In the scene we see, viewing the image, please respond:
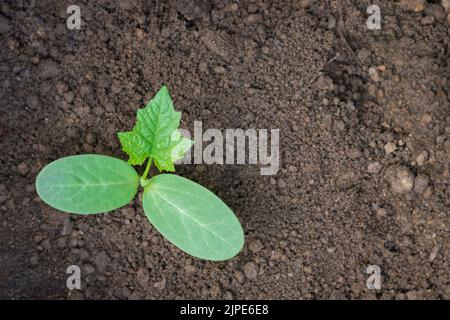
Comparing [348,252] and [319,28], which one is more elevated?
[319,28]

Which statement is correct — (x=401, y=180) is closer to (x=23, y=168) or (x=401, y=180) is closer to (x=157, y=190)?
(x=157, y=190)

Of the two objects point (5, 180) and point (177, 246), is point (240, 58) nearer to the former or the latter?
point (177, 246)

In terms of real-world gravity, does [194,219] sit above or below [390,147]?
below

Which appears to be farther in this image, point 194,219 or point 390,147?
point 390,147

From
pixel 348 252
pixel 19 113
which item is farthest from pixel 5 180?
pixel 348 252

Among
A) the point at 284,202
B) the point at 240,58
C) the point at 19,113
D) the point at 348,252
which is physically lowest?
the point at 348,252

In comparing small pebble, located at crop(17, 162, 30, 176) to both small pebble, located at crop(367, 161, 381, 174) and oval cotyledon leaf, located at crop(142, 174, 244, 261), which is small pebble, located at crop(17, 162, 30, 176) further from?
small pebble, located at crop(367, 161, 381, 174)

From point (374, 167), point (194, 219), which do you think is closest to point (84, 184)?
point (194, 219)
